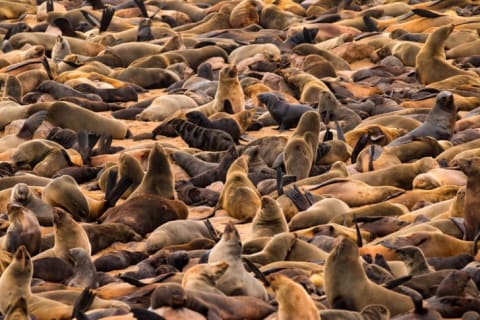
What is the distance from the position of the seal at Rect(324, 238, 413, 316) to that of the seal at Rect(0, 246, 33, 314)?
4.89ft

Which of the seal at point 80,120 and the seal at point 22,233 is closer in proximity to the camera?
the seal at point 22,233

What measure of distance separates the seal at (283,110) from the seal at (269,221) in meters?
4.11

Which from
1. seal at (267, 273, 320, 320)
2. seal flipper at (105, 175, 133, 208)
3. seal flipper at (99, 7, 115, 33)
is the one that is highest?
seal at (267, 273, 320, 320)

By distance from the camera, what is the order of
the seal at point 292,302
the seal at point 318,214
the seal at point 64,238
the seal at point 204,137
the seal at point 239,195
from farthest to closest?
the seal at point 204,137 → the seal at point 239,195 → the seal at point 318,214 → the seal at point 64,238 → the seal at point 292,302

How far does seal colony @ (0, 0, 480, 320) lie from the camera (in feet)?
20.7

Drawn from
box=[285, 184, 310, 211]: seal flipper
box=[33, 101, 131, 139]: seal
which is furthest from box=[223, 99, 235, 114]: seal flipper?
box=[285, 184, 310, 211]: seal flipper

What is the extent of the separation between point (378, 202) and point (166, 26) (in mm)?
10221

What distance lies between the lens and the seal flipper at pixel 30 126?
11.7 meters

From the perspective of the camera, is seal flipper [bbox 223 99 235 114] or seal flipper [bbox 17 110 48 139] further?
seal flipper [bbox 223 99 235 114]

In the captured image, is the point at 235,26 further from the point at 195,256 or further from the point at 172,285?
the point at 172,285

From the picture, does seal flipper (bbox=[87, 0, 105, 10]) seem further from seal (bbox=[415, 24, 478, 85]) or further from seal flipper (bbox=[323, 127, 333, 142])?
seal flipper (bbox=[323, 127, 333, 142])

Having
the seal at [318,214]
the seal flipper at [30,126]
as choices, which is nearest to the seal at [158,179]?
the seal at [318,214]

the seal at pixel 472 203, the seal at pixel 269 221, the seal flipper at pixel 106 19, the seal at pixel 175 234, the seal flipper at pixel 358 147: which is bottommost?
the seal flipper at pixel 106 19

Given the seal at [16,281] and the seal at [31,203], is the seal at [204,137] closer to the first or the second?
the seal at [31,203]
